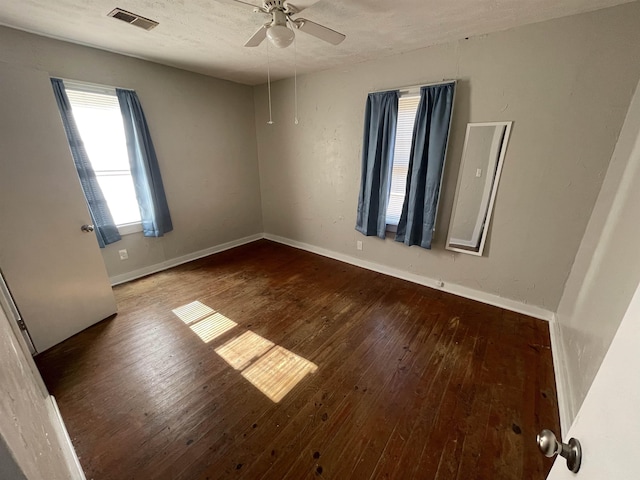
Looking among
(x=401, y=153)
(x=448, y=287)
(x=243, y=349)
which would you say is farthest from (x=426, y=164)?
(x=243, y=349)

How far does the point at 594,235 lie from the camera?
6.08 ft

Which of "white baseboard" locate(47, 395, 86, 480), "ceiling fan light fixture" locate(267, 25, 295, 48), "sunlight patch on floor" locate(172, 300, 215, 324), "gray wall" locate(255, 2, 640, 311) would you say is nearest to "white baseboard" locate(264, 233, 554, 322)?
"gray wall" locate(255, 2, 640, 311)

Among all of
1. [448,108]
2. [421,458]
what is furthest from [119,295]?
[448,108]

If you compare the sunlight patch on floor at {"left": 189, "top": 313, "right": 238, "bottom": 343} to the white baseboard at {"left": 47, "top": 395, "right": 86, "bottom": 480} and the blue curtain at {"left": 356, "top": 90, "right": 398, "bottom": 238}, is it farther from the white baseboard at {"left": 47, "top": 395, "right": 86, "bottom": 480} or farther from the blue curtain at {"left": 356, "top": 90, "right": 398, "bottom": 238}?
the blue curtain at {"left": 356, "top": 90, "right": 398, "bottom": 238}

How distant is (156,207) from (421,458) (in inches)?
134

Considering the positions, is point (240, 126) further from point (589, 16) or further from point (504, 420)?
point (504, 420)

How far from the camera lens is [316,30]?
1.64 m

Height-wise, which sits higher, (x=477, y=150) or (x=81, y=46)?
(x=81, y=46)

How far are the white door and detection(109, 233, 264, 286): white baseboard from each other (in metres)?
3.76

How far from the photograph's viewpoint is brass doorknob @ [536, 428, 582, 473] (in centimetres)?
53

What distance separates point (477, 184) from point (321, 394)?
226cm

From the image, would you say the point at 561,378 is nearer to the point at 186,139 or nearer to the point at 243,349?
the point at 243,349

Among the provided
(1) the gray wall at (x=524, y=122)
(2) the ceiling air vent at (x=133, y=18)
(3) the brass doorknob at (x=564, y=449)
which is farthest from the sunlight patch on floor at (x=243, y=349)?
(2) the ceiling air vent at (x=133, y=18)

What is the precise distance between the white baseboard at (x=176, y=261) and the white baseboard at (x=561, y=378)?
153 inches
